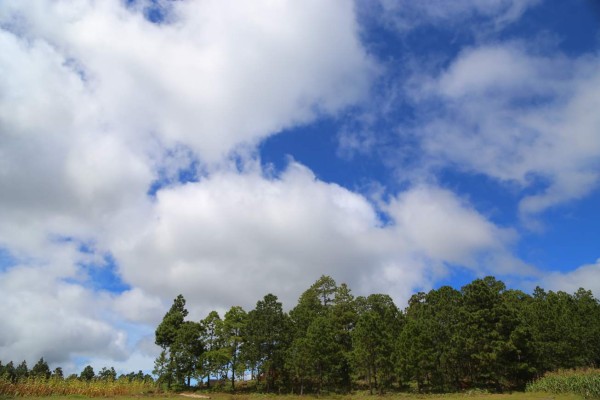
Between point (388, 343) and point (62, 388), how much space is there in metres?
42.5

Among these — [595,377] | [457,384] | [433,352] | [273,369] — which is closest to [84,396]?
[273,369]

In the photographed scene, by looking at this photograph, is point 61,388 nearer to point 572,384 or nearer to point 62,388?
point 62,388

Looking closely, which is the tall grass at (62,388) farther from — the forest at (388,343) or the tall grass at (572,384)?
the tall grass at (572,384)

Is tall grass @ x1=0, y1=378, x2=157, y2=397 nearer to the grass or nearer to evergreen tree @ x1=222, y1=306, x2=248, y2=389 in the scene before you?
the grass

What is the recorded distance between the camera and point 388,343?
61.4 metres

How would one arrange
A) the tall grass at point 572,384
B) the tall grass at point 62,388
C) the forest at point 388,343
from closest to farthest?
the tall grass at point 572,384 < the tall grass at point 62,388 < the forest at point 388,343

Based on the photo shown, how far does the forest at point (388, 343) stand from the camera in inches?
2291

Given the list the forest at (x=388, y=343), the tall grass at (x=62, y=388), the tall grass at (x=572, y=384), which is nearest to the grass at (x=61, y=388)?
the tall grass at (x=62, y=388)

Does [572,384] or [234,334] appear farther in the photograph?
[234,334]

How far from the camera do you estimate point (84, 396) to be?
4603 cm

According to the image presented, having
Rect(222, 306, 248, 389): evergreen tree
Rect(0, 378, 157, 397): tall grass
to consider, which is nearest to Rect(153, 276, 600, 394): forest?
Rect(222, 306, 248, 389): evergreen tree

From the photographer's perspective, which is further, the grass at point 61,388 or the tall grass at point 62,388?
the tall grass at point 62,388

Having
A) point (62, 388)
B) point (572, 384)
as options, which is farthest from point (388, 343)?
point (62, 388)

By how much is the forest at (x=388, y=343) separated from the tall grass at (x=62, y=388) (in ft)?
46.1
